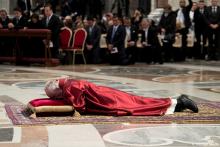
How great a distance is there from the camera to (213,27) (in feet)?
53.3

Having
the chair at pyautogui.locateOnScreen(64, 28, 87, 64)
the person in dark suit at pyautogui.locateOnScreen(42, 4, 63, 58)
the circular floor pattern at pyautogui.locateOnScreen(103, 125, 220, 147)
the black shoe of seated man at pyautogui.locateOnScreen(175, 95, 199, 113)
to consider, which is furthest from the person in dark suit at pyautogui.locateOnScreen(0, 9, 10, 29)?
the circular floor pattern at pyautogui.locateOnScreen(103, 125, 220, 147)

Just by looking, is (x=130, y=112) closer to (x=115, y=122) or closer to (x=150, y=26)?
(x=115, y=122)

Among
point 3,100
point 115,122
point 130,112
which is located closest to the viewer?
point 115,122

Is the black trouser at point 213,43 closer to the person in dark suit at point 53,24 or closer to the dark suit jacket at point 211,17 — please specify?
the dark suit jacket at point 211,17

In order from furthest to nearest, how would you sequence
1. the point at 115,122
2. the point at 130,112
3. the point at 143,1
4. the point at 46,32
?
the point at 143,1
the point at 46,32
the point at 130,112
the point at 115,122

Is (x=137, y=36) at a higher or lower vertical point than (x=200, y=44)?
higher

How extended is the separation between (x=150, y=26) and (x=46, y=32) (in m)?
2.90

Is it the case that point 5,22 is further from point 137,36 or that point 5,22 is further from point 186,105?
point 186,105

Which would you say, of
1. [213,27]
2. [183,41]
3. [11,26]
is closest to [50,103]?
[11,26]

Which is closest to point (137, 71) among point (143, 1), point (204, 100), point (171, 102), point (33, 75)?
point (33, 75)

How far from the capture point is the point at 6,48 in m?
15.4

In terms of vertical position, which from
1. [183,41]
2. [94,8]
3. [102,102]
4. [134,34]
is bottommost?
[102,102]

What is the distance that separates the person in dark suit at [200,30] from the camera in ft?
54.1

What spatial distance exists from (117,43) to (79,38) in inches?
39.6
